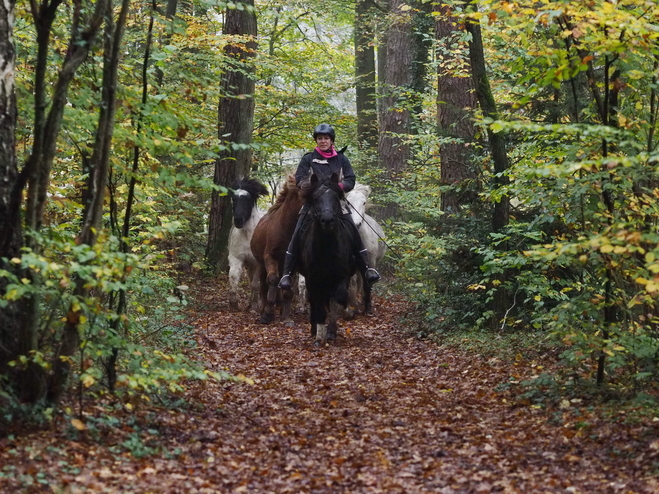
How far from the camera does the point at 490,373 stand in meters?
8.60

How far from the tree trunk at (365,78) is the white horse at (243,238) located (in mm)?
8166

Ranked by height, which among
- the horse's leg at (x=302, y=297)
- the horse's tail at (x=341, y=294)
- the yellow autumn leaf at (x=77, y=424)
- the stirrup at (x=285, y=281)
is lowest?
the yellow autumn leaf at (x=77, y=424)

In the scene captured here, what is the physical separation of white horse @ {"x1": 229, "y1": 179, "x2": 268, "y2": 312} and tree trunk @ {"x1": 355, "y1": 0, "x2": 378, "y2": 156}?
8166 millimetres

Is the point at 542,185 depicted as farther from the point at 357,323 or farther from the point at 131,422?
the point at 357,323

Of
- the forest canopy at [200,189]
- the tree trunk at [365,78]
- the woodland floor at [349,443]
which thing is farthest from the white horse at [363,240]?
the tree trunk at [365,78]

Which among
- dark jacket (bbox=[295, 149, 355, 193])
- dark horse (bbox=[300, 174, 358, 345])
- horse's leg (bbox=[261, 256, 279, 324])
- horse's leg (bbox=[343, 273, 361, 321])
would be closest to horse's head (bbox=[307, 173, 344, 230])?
dark horse (bbox=[300, 174, 358, 345])

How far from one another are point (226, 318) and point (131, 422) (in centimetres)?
764

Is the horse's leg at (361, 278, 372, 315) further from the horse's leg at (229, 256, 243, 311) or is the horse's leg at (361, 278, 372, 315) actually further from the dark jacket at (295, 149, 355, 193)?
the dark jacket at (295, 149, 355, 193)

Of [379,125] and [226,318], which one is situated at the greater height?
[379,125]

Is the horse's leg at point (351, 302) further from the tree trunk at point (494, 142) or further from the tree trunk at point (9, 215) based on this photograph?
the tree trunk at point (9, 215)

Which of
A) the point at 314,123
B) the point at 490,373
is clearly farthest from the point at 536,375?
the point at 314,123

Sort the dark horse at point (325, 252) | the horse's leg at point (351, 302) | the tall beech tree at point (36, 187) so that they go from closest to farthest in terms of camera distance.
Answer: the tall beech tree at point (36, 187)
the dark horse at point (325, 252)
the horse's leg at point (351, 302)

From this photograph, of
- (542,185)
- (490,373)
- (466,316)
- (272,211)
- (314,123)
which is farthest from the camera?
(314,123)

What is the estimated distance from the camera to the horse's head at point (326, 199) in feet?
33.3
